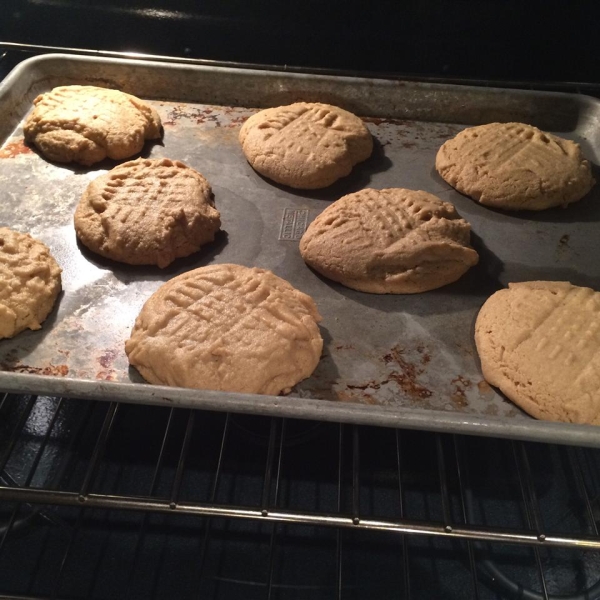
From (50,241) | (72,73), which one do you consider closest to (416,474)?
(50,241)

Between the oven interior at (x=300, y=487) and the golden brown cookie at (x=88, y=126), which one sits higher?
the golden brown cookie at (x=88, y=126)

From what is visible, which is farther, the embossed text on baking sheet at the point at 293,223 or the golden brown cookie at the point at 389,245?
the embossed text on baking sheet at the point at 293,223

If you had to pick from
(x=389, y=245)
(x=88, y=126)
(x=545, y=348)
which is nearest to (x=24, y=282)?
(x=88, y=126)

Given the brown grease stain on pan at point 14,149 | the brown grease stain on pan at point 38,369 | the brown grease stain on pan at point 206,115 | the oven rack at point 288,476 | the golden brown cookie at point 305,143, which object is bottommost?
the oven rack at point 288,476

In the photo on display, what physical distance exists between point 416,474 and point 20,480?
4.48 ft

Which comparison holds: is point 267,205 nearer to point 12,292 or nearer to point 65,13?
point 12,292

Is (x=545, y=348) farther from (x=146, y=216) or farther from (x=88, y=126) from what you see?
(x=88, y=126)

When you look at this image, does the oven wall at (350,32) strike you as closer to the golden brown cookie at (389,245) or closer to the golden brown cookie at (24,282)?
the golden brown cookie at (389,245)

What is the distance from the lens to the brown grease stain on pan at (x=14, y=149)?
2395mm

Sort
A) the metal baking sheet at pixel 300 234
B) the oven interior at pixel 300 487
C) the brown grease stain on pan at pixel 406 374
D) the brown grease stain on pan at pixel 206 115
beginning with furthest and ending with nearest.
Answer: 1. the brown grease stain on pan at pixel 206 115
2. the brown grease stain on pan at pixel 406 374
3. the oven interior at pixel 300 487
4. the metal baking sheet at pixel 300 234

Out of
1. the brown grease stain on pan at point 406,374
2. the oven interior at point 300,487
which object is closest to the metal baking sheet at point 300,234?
the brown grease stain on pan at point 406,374

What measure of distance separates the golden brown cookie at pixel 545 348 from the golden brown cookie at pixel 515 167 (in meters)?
0.51

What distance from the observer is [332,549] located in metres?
1.80

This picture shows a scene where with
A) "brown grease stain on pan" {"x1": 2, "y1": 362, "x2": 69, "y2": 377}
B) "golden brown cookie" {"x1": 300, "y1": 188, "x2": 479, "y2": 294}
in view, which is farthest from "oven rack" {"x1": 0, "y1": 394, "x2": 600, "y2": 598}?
"golden brown cookie" {"x1": 300, "y1": 188, "x2": 479, "y2": 294}
